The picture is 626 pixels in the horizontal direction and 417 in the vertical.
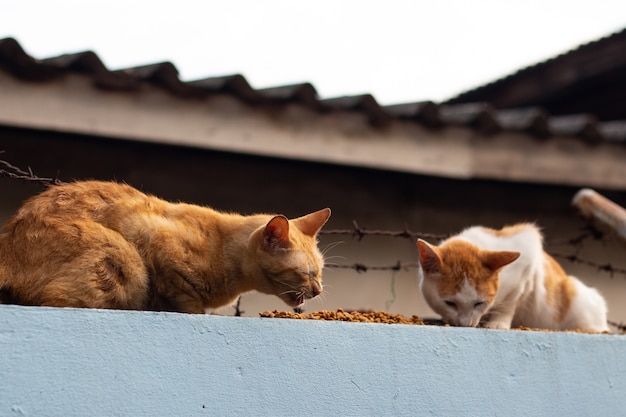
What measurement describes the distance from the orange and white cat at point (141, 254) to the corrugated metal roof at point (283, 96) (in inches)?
49.4

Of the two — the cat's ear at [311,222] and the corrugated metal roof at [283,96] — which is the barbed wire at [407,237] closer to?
the cat's ear at [311,222]

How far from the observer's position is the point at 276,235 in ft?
7.41

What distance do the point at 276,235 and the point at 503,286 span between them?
154 cm

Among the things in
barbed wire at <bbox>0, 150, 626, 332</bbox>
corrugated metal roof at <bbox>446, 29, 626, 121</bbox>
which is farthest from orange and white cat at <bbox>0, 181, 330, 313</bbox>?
corrugated metal roof at <bbox>446, 29, 626, 121</bbox>

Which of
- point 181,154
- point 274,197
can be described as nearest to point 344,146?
point 274,197

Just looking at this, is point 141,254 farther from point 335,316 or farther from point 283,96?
point 283,96

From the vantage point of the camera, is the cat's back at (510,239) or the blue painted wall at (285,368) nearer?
the blue painted wall at (285,368)

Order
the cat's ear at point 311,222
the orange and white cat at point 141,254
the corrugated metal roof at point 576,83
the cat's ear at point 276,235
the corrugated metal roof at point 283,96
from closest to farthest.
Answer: the orange and white cat at point 141,254, the cat's ear at point 276,235, the cat's ear at point 311,222, the corrugated metal roof at point 283,96, the corrugated metal roof at point 576,83

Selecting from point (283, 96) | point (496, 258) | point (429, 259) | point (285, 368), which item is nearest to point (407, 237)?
point (429, 259)

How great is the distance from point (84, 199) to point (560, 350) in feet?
5.26

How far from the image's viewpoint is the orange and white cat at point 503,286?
322 cm

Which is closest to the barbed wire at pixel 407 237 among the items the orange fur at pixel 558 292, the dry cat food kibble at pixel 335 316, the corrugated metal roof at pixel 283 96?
the orange fur at pixel 558 292

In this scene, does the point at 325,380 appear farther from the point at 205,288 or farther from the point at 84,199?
the point at 84,199

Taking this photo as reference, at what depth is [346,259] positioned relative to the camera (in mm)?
4273
